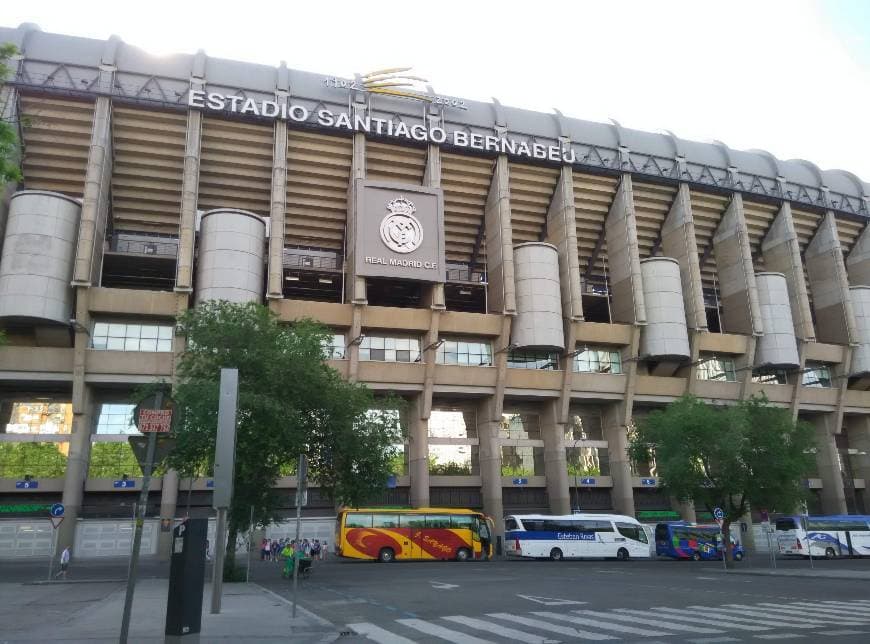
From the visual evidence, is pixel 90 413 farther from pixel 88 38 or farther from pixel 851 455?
pixel 851 455

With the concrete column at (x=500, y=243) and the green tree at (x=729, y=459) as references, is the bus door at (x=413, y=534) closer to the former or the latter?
the green tree at (x=729, y=459)

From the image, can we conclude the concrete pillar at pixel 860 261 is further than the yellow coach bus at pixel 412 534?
Yes

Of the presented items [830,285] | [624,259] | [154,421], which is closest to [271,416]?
[154,421]

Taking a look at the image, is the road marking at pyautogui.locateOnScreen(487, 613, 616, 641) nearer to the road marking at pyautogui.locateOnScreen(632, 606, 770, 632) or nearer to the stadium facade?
the road marking at pyautogui.locateOnScreen(632, 606, 770, 632)

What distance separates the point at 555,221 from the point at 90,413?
37.5m

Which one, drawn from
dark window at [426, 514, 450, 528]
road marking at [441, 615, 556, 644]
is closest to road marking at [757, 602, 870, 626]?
road marking at [441, 615, 556, 644]

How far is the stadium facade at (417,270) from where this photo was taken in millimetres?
43125

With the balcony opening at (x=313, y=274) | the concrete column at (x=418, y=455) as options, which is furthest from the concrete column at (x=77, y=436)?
the concrete column at (x=418, y=455)

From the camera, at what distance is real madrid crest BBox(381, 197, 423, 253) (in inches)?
1836

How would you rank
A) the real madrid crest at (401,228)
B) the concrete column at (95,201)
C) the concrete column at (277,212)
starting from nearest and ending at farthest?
the concrete column at (95,201)
the concrete column at (277,212)
the real madrid crest at (401,228)

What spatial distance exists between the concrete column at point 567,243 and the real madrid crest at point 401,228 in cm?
1209

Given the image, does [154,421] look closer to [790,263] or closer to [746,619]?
[746,619]

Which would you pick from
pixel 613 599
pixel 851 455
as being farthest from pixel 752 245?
pixel 613 599

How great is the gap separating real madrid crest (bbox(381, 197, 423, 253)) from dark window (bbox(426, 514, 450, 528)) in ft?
60.6
